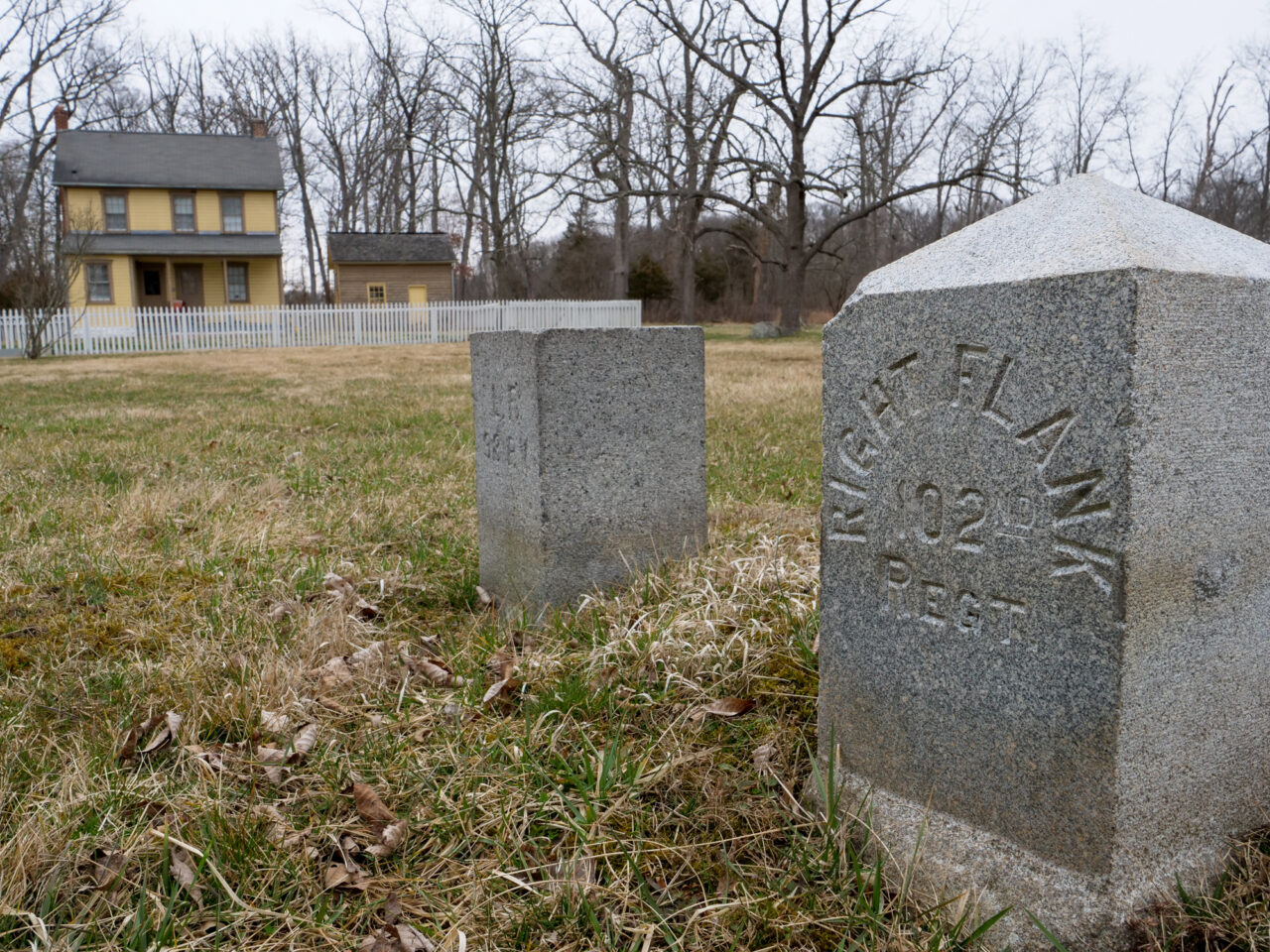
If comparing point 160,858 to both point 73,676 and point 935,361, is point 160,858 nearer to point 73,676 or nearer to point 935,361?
point 73,676

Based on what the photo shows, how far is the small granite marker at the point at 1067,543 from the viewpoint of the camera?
167 centimetres

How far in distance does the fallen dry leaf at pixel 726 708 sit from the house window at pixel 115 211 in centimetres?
3773

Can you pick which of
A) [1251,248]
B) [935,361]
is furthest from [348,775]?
[1251,248]

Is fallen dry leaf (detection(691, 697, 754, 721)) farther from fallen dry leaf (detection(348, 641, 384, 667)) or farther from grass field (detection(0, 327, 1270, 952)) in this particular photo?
fallen dry leaf (detection(348, 641, 384, 667))

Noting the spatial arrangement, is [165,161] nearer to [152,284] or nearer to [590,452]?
[152,284]

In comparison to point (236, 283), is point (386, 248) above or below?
above

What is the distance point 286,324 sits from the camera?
26.4 m

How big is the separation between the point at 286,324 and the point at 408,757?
1020 inches

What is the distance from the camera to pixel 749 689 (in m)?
2.88

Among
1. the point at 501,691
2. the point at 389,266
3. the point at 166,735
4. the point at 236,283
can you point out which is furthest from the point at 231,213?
the point at 501,691

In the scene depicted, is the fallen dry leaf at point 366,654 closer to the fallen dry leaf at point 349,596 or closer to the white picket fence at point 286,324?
the fallen dry leaf at point 349,596

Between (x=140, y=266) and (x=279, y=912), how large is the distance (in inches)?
1522

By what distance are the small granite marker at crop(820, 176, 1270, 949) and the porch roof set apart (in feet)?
119

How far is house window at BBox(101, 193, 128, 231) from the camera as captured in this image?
34.2m
